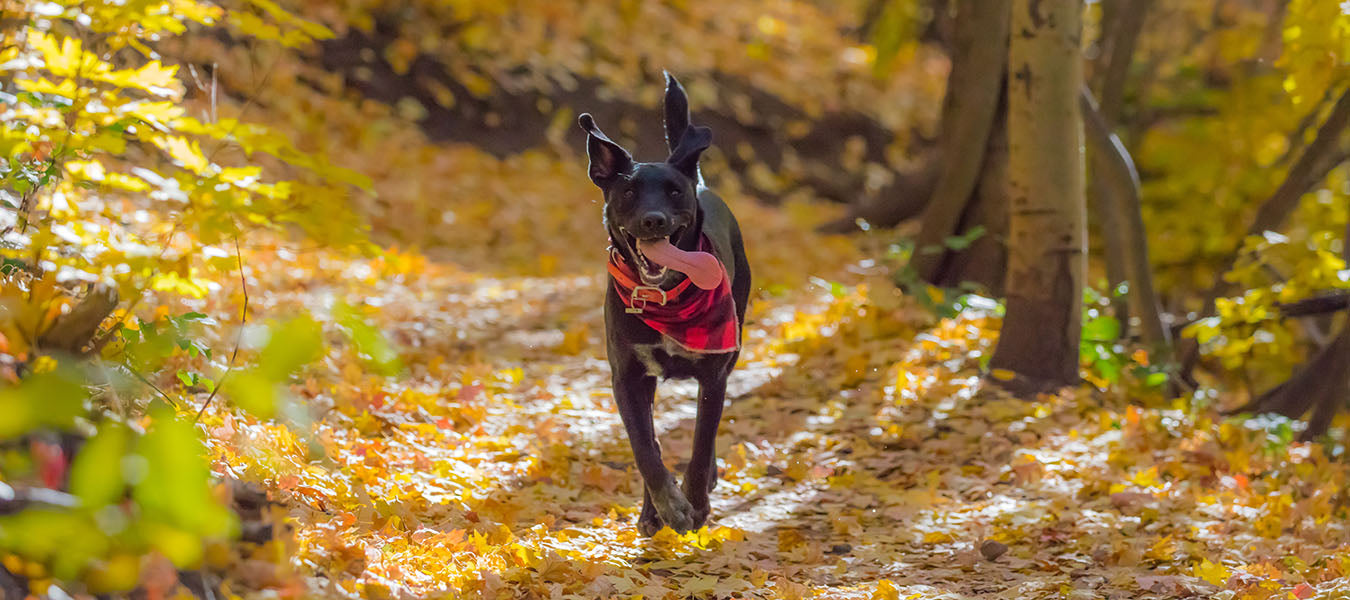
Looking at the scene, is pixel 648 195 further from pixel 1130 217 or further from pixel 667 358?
pixel 1130 217

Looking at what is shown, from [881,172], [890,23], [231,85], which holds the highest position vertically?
[890,23]

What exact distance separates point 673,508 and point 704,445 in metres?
0.32

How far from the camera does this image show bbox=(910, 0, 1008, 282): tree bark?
23.2ft

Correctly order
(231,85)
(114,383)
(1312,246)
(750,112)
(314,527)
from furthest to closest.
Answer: (750,112), (231,85), (1312,246), (314,527), (114,383)

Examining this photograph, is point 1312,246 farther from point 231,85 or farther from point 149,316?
point 231,85

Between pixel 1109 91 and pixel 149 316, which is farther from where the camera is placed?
pixel 1109 91

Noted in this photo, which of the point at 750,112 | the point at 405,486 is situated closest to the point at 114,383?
the point at 405,486

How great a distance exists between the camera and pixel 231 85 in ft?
33.1

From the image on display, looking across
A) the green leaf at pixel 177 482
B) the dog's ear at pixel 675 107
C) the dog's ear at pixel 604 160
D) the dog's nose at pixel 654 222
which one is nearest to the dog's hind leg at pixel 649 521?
the dog's nose at pixel 654 222

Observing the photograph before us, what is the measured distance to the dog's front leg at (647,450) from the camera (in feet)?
12.5

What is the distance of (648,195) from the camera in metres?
3.59

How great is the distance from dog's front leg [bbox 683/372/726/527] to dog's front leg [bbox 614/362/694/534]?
0.10 m

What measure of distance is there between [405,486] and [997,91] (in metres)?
5.04

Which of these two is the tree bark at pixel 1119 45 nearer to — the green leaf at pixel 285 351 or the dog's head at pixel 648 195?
the dog's head at pixel 648 195
